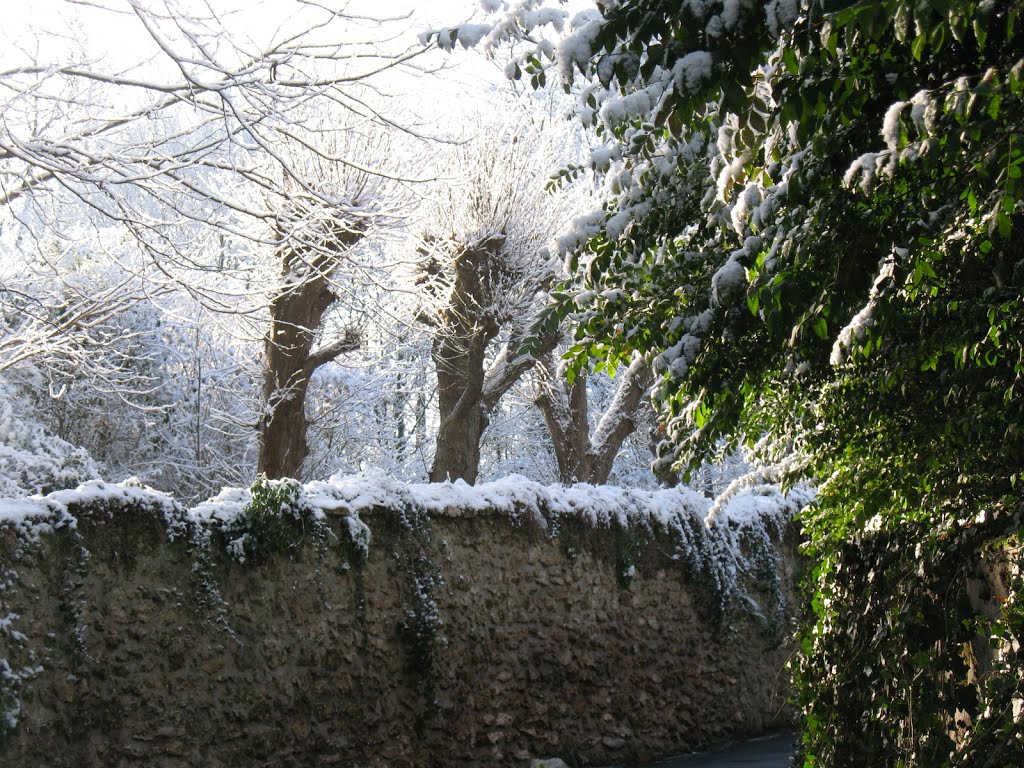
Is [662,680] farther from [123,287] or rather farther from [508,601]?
[123,287]

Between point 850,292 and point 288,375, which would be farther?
point 288,375

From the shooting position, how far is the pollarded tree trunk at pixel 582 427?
13211mm

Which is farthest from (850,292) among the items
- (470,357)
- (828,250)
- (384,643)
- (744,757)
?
(470,357)

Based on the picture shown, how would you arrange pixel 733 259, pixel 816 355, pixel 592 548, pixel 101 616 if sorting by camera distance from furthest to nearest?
1. pixel 592 548
2. pixel 101 616
3. pixel 816 355
4. pixel 733 259

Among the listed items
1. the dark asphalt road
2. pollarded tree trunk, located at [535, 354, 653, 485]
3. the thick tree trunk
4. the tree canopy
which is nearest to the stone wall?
the dark asphalt road

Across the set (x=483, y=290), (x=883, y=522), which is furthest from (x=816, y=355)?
(x=483, y=290)

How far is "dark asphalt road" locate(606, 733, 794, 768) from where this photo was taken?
319 inches

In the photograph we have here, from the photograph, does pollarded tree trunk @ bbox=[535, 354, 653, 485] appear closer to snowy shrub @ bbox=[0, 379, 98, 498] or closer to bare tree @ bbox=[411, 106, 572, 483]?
bare tree @ bbox=[411, 106, 572, 483]

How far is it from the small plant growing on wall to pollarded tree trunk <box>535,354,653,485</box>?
7.01 m

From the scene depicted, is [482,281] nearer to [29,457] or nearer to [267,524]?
[29,457]

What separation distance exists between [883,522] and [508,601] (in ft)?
12.9

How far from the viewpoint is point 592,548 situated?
8578mm

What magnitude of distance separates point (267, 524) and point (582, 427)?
7563 mm

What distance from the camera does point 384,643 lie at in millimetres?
6867
